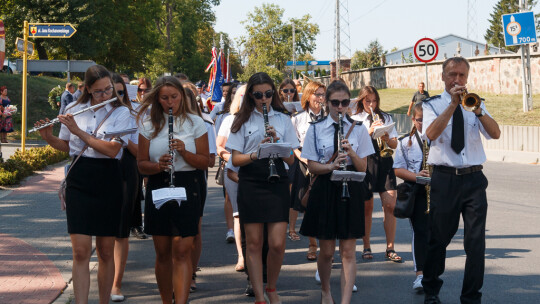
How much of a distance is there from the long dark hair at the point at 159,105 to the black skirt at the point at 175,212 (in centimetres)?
38

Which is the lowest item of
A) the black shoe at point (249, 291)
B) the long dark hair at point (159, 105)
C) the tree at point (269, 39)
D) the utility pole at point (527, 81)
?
the black shoe at point (249, 291)

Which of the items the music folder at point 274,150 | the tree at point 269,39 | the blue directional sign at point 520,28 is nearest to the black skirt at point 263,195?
the music folder at point 274,150

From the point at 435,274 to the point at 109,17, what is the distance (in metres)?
48.1

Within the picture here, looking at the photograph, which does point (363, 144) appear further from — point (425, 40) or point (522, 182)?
point (425, 40)

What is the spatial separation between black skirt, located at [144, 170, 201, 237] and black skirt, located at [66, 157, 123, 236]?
274 millimetres

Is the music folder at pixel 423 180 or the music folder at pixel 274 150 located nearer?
the music folder at pixel 274 150

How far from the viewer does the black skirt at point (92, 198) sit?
5.39 m

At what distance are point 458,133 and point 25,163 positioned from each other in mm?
12713

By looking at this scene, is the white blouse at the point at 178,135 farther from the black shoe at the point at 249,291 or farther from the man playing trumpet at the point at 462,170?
the man playing trumpet at the point at 462,170

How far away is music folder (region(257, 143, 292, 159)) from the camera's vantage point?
572cm

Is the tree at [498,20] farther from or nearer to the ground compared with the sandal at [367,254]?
farther from the ground

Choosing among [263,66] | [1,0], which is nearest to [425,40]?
[1,0]

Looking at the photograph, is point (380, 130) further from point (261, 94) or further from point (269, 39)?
point (269, 39)

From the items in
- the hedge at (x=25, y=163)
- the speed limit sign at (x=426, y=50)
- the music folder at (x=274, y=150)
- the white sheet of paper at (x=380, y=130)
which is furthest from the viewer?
the speed limit sign at (x=426, y=50)
